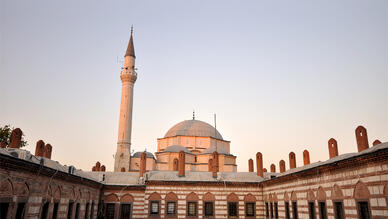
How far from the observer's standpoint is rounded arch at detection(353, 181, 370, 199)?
12.5 metres

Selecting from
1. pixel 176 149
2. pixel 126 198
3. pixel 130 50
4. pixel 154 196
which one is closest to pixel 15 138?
pixel 126 198

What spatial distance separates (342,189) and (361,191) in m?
1.32

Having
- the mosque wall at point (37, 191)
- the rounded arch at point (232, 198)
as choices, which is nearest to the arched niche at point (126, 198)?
the mosque wall at point (37, 191)

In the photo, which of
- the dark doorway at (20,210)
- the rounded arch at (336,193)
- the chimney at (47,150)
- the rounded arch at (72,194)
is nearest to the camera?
the dark doorway at (20,210)

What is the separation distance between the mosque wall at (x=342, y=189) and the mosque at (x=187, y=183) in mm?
40

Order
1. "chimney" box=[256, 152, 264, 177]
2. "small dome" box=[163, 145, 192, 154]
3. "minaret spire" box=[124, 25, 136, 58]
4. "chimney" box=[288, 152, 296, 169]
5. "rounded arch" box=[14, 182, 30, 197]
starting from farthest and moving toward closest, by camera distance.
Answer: "minaret spire" box=[124, 25, 136, 58], "small dome" box=[163, 145, 192, 154], "chimney" box=[256, 152, 264, 177], "chimney" box=[288, 152, 296, 169], "rounded arch" box=[14, 182, 30, 197]

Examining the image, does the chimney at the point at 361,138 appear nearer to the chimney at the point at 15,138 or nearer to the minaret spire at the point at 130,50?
the chimney at the point at 15,138

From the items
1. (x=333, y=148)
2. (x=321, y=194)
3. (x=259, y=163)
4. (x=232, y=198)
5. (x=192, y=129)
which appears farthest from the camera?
(x=192, y=129)

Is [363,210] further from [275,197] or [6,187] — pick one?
[6,187]

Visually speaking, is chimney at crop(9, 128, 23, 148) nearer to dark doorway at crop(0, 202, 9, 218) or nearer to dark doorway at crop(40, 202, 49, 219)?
dark doorway at crop(40, 202, 49, 219)

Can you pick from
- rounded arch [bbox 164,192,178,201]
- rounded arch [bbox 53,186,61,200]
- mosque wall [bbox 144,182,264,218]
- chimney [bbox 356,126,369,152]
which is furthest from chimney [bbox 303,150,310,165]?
rounded arch [bbox 53,186,61,200]

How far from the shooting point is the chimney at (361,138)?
17.3 meters

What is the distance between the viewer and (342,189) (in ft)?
46.2

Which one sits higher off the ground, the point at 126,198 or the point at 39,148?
the point at 39,148
